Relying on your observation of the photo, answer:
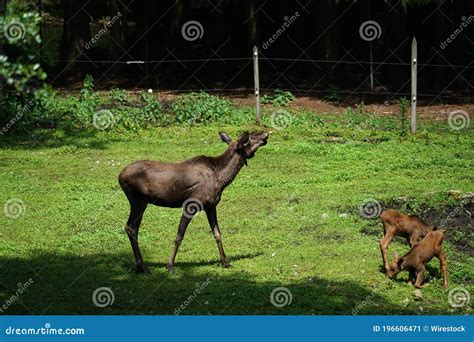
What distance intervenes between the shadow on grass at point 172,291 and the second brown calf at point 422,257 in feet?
2.17

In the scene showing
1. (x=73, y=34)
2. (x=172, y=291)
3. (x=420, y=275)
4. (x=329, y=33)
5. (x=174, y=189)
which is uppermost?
(x=329, y=33)

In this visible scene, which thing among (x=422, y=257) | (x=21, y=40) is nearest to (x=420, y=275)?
(x=422, y=257)

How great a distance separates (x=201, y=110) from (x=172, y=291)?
1067 centimetres

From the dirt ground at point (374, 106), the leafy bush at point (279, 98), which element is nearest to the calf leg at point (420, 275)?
the dirt ground at point (374, 106)

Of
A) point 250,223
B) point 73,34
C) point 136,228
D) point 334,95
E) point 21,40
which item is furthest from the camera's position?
point 73,34

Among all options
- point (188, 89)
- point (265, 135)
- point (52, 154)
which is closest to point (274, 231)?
point (265, 135)

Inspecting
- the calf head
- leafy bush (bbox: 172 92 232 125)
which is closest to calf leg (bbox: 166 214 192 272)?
the calf head

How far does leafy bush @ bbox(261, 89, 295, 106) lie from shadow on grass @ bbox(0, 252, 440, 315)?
10847 mm

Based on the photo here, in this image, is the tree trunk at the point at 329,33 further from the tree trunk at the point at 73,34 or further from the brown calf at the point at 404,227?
the brown calf at the point at 404,227

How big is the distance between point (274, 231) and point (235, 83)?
13.5 metres

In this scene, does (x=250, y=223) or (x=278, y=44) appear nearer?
(x=250, y=223)

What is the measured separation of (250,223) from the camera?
1520 centimetres

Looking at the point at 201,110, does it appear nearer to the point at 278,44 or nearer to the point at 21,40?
the point at 278,44

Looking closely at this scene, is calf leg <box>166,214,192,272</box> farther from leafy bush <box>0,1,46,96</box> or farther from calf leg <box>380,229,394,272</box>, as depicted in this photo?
leafy bush <box>0,1,46,96</box>
